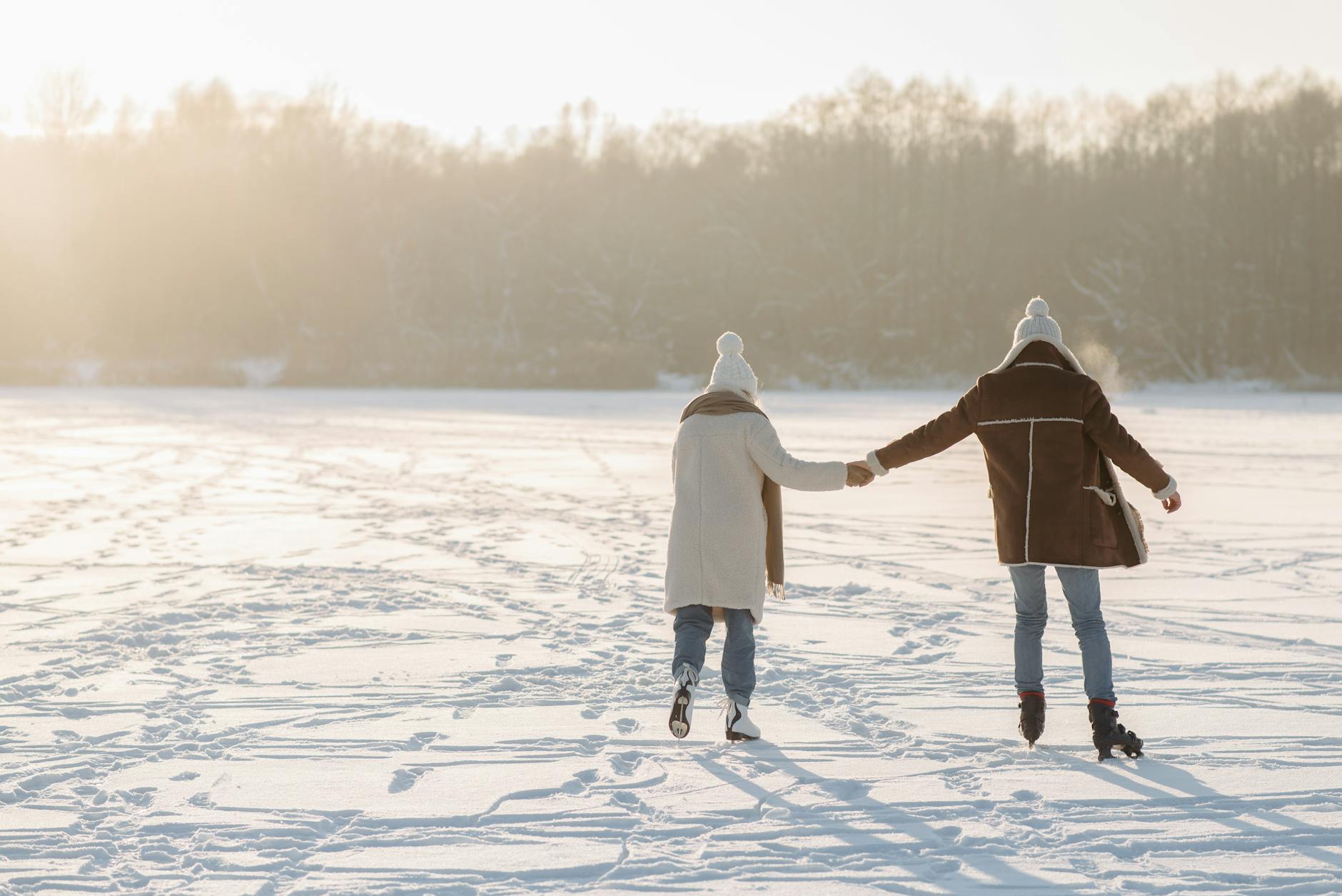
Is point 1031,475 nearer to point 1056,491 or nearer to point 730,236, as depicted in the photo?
point 1056,491

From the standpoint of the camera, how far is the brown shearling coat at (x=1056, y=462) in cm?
407

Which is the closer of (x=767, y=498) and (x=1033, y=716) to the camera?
(x=1033, y=716)

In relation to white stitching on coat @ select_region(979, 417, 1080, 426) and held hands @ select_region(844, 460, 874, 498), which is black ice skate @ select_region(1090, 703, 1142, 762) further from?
held hands @ select_region(844, 460, 874, 498)

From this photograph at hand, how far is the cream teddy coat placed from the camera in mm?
4363

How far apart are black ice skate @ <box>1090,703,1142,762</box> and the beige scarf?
3.58 feet

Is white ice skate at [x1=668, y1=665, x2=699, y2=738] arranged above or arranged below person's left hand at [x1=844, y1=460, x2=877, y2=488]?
below

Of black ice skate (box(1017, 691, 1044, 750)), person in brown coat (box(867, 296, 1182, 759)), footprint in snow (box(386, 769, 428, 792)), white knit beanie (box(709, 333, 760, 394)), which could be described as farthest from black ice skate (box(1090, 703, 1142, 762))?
footprint in snow (box(386, 769, 428, 792))

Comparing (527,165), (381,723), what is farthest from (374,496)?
(527,165)

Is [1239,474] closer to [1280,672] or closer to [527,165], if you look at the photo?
[1280,672]

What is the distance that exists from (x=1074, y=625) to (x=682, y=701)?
130 cm

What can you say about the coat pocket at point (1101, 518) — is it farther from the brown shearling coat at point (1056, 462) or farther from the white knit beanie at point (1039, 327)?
the white knit beanie at point (1039, 327)

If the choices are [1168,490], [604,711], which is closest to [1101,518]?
[1168,490]

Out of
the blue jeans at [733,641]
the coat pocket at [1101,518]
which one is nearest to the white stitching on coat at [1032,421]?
the coat pocket at [1101,518]

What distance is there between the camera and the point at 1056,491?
4.10 meters
